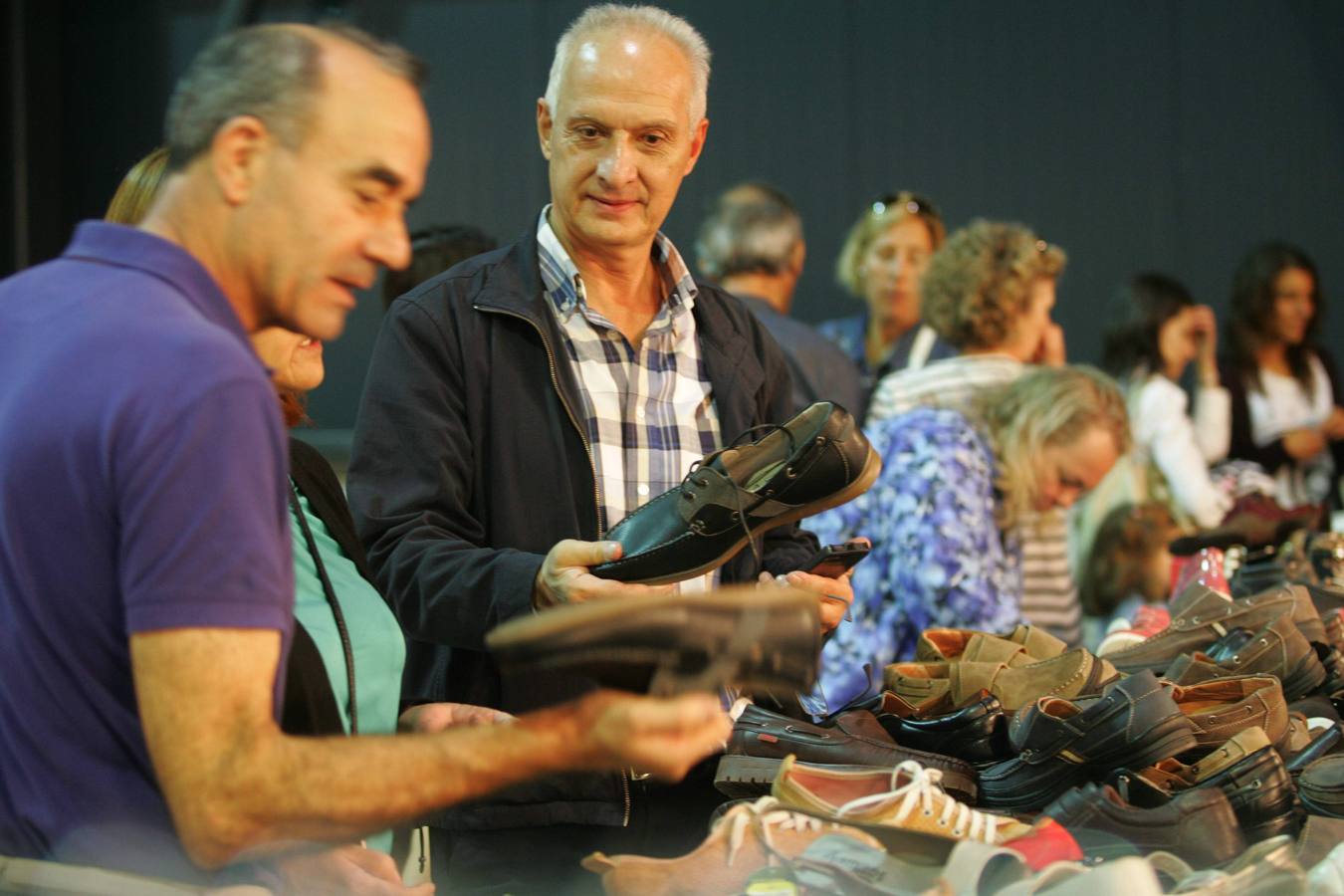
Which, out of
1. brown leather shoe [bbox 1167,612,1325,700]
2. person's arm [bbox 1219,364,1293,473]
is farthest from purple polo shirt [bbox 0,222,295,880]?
person's arm [bbox 1219,364,1293,473]

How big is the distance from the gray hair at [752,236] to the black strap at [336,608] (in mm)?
2451

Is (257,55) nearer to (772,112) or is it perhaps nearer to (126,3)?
(772,112)

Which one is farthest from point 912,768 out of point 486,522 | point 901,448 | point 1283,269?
point 1283,269

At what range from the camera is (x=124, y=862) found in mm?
1192

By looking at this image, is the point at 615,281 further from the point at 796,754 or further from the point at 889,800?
the point at 889,800

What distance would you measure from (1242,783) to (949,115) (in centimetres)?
540

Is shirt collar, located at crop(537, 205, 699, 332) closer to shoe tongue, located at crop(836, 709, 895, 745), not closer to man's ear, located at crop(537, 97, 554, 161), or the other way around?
man's ear, located at crop(537, 97, 554, 161)

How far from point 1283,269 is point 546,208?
12.7 feet

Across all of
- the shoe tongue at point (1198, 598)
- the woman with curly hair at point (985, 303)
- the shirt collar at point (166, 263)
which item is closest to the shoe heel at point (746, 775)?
the shirt collar at point (166, 263)

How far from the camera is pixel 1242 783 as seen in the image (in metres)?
1.80

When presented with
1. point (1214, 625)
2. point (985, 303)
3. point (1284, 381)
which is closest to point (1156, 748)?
point (1214, 625)

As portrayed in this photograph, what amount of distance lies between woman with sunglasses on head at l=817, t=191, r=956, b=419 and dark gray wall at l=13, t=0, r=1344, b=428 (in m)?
2.16

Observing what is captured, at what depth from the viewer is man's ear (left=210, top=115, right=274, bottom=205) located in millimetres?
1173

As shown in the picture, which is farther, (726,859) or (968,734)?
(968,734)
